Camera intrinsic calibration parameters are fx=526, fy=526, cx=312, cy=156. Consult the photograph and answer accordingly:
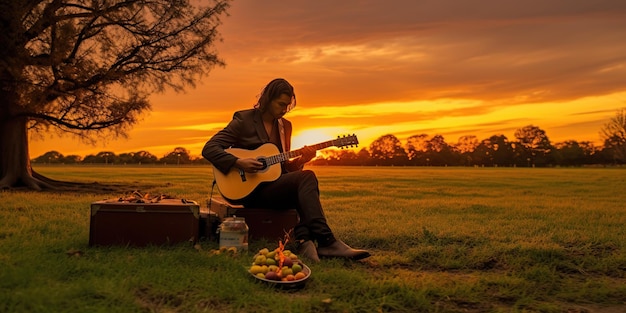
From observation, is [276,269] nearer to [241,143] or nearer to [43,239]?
[241,143]

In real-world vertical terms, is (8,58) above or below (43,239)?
above

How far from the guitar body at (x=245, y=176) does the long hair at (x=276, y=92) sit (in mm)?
508

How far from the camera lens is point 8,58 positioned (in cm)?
1432

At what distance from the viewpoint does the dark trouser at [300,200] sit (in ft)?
17.5

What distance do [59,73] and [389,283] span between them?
14536 millimetres

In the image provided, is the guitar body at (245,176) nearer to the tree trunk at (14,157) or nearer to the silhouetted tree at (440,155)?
the tree trunk at (14,157)

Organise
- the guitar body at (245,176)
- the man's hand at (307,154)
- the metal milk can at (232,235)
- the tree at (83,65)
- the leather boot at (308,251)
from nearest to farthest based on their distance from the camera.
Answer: the leather boot at (308,251) → the metal milk can at (232,235) → the guitar body at (245,176) → the man's hand at (307,154) → the tree at (83,65)

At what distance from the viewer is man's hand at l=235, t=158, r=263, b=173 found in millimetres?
5758

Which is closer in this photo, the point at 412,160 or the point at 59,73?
the point at 59,73

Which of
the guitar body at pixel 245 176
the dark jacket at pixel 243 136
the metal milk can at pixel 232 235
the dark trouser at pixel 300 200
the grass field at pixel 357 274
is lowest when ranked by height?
the grass field at pixel 357 274

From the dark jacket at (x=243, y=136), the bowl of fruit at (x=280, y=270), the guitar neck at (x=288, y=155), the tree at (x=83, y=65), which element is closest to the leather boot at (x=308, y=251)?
the bowl of fruit at (x=280, y=270)

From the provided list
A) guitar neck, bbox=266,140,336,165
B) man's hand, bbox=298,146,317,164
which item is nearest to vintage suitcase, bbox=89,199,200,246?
guitar neck, bbox=266,140,336,165

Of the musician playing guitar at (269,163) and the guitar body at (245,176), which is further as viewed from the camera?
the guitar body at (245,176)

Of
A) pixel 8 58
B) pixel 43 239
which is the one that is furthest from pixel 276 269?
pixel 8 58
